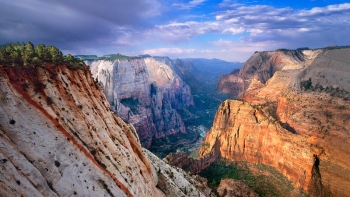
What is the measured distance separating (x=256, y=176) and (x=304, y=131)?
13.0 m

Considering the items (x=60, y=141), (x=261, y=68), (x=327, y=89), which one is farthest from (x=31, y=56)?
(x=261, y=68)

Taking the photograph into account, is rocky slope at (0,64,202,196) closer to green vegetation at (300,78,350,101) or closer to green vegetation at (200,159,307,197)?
green vegetation at (200,159,307,197)

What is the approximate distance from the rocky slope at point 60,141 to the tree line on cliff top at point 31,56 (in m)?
0.70

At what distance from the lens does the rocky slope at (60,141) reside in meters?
13.0

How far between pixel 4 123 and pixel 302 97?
52511mm

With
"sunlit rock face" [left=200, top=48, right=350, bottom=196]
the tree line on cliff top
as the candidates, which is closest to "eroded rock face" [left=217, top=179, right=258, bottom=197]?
"sunlit rock face" [left=200, top=48, right=350, bottom=196]

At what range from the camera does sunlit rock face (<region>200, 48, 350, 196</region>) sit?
1548 inches

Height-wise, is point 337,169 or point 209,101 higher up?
point 337,169

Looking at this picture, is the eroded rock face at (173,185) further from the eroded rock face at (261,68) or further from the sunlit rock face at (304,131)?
the eroded rock face at (261,68)

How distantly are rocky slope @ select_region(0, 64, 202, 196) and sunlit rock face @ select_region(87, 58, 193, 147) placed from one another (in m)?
63.2

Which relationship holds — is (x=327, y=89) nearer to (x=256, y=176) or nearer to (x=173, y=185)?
(x=256, y=176)

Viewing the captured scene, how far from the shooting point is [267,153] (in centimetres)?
4991

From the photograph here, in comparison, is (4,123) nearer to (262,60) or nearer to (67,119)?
(67,119)

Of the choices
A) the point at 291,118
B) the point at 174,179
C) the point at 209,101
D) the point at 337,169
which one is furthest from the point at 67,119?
the point at 209,101
